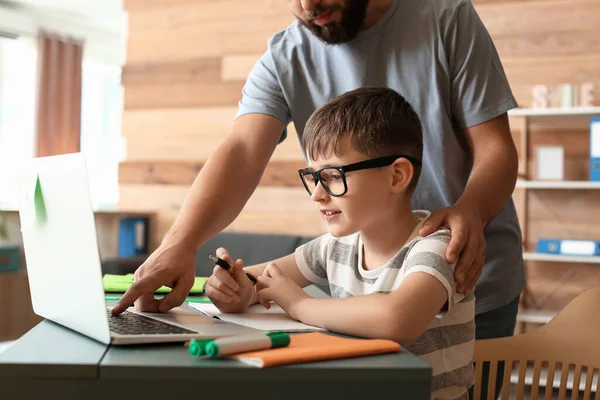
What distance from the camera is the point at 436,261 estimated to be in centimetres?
110

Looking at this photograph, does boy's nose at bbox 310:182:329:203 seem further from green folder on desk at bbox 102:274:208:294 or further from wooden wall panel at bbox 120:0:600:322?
wooden wall panel at bbox 120:0:600:322

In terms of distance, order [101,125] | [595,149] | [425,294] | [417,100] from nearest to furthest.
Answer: [425,294]
[417,100]
[595,149]
[101,125]

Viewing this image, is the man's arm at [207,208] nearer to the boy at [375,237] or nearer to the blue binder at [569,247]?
the boy at [375,237]

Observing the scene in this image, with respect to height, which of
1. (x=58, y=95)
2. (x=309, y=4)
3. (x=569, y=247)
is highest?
(x=309, y=4)

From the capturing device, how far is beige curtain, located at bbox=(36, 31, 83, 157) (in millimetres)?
6977

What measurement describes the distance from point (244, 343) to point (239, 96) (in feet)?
12.7

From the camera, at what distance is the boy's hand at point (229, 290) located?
4.05 feet

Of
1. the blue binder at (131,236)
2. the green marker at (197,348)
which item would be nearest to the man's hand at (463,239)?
the green marker at (197,348)

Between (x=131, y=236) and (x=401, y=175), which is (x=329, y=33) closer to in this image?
(x=401, y=175)

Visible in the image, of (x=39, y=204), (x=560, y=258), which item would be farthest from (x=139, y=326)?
(x=560, y=258)

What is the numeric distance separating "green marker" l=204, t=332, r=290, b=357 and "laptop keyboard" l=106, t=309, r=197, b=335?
133 millimetres

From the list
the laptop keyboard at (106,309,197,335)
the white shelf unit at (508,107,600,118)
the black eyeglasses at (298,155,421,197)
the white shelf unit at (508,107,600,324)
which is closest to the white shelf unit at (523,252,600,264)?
the white shelf unit at (508,107,600,324)

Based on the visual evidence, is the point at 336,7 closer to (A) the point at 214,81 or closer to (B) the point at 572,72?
(B) the point at 572,72

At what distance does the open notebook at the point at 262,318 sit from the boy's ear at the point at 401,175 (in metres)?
0.30
